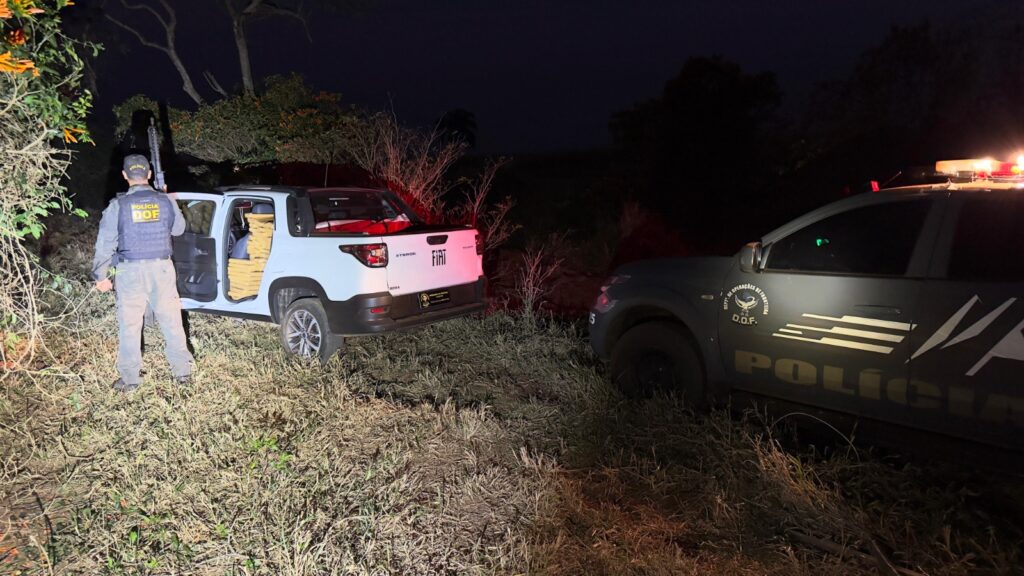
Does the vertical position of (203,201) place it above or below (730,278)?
above

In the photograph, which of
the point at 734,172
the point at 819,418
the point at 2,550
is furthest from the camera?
the point at 734,172

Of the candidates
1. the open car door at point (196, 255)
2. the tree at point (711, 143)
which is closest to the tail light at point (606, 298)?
the open car door at point (196, 255)

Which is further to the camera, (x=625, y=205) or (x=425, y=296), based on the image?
(x=625, y=205)

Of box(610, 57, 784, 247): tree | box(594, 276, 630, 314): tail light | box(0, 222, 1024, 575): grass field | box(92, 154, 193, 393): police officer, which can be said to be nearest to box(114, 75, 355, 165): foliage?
box(610, 57, 784, 247): tree

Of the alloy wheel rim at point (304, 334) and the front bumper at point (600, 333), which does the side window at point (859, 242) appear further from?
the alloy wheel rim at point (304, 334)

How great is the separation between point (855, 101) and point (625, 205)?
7.22 m

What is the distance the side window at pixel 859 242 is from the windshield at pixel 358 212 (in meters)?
3.95

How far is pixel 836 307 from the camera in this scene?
373 cm

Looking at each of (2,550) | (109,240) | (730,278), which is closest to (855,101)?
(730,278)

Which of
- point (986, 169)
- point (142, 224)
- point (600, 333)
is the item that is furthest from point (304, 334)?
point (986, 169)

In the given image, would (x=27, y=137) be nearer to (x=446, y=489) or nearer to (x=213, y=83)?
(x=446, y=489)

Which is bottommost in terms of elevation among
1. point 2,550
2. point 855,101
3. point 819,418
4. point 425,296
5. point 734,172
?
point 2,550

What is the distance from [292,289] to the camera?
6.04 meters

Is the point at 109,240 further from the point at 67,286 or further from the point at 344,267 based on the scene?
the point at 344,267
